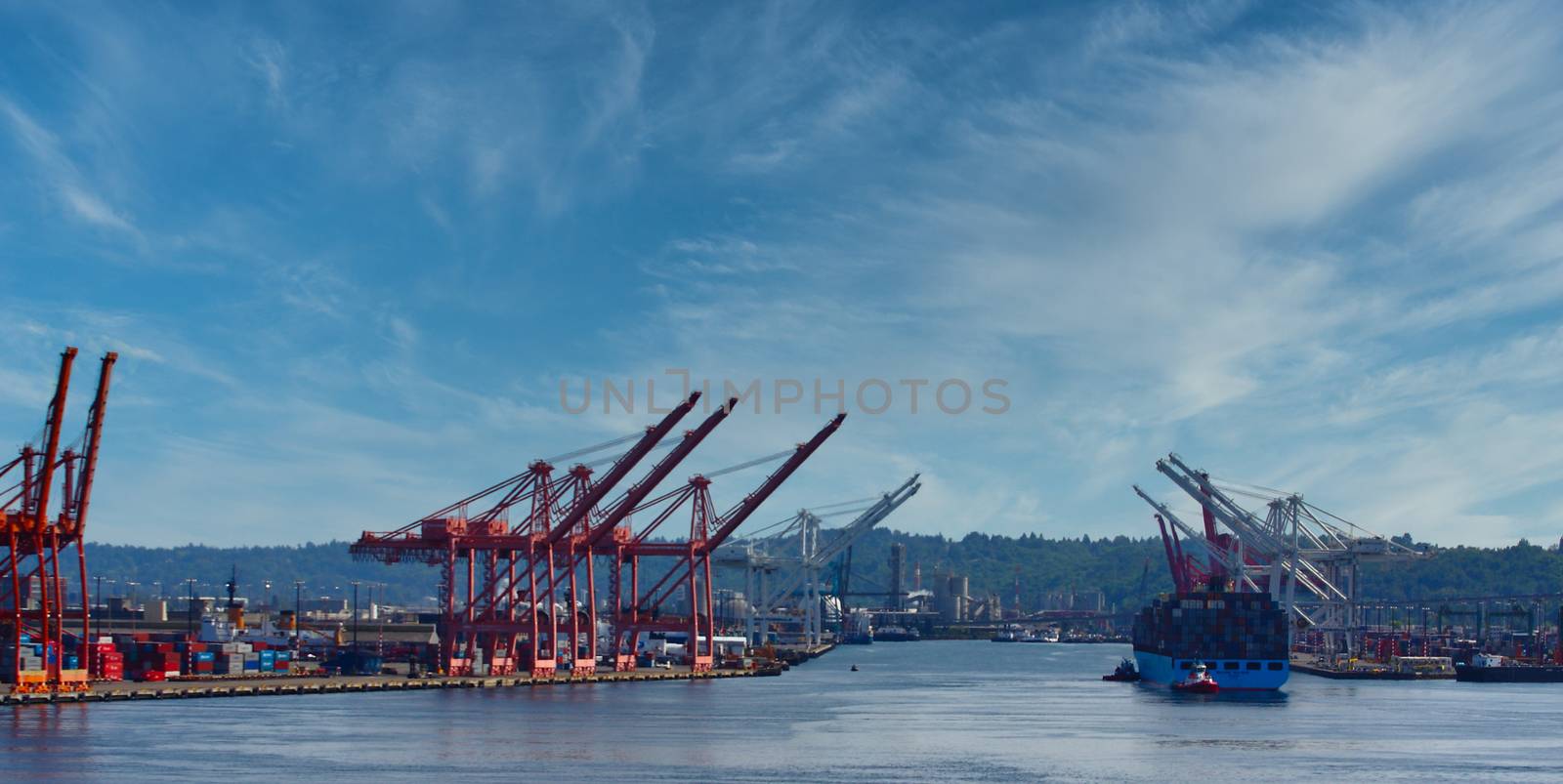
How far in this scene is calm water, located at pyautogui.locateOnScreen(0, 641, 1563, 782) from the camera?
5459 centimetres

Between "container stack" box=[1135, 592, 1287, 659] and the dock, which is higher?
"container stack" box=[1135, 592, 1287, 659]

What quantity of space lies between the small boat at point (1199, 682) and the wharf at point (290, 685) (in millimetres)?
36005

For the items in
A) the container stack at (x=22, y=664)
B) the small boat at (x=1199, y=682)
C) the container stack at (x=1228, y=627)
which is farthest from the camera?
the container stack at (x=1228, y=627)

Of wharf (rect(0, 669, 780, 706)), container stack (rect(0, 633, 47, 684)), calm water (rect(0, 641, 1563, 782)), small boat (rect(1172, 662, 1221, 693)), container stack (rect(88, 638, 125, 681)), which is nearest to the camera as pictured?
calm water (rect(0, 641, 1563, 782))

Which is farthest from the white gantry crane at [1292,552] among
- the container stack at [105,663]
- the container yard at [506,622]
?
the container stack at [105,663]

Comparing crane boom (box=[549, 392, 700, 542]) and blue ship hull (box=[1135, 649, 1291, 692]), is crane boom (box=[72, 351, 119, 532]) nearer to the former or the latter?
crane boom (box=[549, 392, 700, 542])

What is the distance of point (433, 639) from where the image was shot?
144 m

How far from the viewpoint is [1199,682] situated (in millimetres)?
114438

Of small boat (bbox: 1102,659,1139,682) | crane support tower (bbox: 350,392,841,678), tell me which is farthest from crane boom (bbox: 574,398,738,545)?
small boat (bbox: 1102,659,1139,682)

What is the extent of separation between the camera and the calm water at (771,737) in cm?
5459

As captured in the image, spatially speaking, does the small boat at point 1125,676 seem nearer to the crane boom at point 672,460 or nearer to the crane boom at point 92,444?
the crane boom at point 672,460

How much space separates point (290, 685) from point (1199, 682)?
58.5m

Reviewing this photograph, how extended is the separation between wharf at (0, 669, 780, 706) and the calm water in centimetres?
152

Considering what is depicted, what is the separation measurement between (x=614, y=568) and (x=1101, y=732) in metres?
53.2
